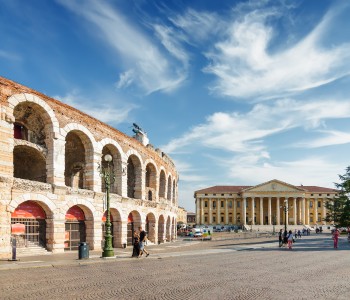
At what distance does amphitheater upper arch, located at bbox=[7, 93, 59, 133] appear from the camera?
2226 centimetres

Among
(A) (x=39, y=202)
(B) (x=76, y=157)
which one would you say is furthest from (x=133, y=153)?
(A) (x=39, y=202)

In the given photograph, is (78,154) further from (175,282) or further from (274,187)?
(274,187)

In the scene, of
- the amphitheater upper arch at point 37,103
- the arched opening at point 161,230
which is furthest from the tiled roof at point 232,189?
the amphitheater upper arch at point 37,103

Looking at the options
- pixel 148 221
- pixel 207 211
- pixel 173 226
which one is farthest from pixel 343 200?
pixel 207 211

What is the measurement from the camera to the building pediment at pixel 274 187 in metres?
121

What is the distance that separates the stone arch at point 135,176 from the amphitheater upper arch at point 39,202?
40.1 ft

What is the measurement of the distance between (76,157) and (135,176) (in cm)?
653

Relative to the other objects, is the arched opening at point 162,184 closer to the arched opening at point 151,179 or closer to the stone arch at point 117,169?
the arched opening at point 151,179

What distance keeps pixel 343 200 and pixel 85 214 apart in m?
45.0

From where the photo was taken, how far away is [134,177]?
36.8m

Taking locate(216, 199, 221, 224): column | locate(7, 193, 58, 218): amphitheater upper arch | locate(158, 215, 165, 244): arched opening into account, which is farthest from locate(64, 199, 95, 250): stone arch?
locate(216, 199, 221, 224): column

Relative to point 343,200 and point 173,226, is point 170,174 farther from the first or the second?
point 343,200

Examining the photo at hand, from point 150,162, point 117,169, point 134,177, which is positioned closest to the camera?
point 117,169

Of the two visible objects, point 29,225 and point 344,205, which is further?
point 344,205
